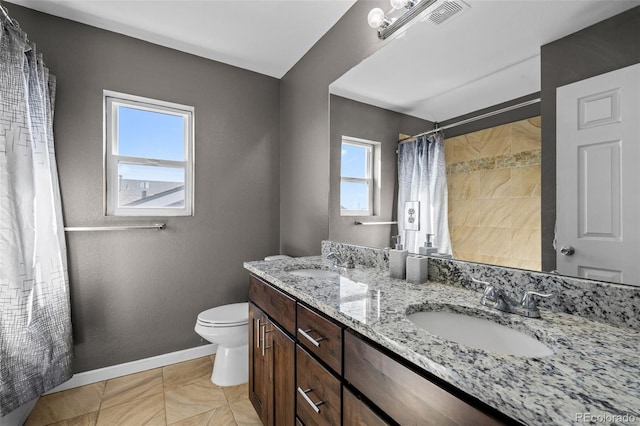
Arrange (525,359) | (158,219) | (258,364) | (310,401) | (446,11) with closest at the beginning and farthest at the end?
(525,359), (310,401), (446,11), (258,364), (158,219)

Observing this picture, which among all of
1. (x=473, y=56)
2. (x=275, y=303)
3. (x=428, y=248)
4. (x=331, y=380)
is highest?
(x=473, y=56)

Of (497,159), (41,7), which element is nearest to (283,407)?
(497,159)

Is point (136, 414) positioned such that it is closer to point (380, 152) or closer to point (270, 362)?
point (270, 362)

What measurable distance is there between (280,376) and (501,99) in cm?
149

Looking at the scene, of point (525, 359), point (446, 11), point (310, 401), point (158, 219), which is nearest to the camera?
point (525, 359)

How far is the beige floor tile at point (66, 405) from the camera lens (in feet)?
5.62

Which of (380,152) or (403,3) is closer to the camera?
(403,3)

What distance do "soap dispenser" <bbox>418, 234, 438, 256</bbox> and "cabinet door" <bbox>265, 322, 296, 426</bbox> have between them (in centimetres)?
73

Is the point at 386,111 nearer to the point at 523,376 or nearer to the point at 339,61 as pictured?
the point at 339,61

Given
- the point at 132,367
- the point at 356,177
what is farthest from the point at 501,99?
the point at 132,367

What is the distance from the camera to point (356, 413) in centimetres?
82

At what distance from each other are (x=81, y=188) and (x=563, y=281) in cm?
273

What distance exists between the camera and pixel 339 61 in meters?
2.03

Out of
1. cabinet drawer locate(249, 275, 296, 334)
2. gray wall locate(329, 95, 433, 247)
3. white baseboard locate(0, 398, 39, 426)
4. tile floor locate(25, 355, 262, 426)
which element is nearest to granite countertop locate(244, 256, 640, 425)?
cabinet drawer locate(249, 275, 296, 334)
